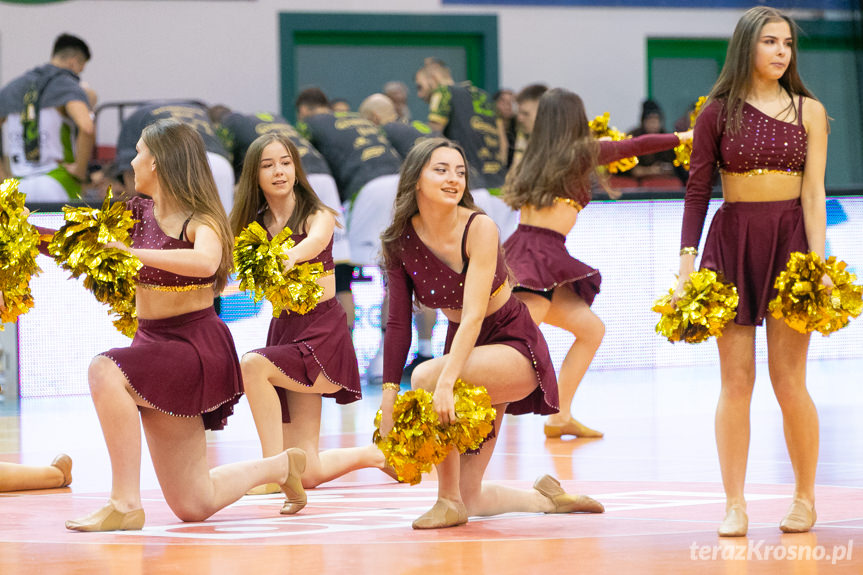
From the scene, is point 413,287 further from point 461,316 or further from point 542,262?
point 542,262

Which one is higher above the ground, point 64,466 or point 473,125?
point 473,125

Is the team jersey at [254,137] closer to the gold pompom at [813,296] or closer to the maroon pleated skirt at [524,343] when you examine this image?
the maroon pleated skirt at [524,343]

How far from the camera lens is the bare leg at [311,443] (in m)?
4.77

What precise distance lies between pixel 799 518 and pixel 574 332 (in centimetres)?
272

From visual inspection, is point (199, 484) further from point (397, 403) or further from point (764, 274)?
point (764, 274)

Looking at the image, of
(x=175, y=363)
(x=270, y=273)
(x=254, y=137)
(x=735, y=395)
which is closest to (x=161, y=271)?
(x=175, y=363)

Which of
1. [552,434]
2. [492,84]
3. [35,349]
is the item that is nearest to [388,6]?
[492,84]

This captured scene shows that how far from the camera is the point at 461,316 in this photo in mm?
3854

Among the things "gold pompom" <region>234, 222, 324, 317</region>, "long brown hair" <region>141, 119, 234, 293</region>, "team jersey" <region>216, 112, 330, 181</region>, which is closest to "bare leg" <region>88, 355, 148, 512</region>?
"long brown hair" <region>141, 119, 234, 293</region>

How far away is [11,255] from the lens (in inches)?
148

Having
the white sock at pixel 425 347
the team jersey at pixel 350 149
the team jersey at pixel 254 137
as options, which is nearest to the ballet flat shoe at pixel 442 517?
the team jersey at pixel 254 137

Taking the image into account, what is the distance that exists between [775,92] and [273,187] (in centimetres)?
192

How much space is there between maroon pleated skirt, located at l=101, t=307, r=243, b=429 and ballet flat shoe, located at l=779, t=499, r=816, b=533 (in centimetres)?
168

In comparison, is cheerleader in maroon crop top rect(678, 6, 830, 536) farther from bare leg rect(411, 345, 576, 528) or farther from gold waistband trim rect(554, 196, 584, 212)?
gold waistband trim rect(554, 196, 584, 212)
